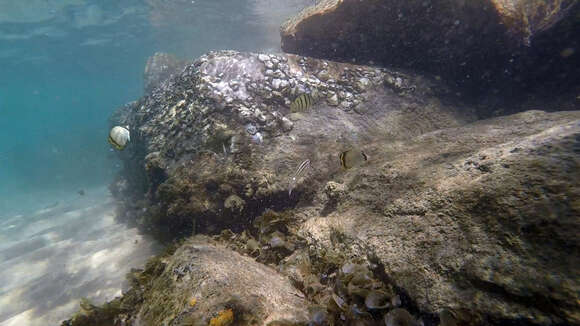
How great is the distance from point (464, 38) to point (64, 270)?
31.6 feet

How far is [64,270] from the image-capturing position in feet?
19.8

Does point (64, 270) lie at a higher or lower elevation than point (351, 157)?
lower

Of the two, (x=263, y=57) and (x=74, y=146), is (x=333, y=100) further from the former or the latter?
(x=74, y=146)

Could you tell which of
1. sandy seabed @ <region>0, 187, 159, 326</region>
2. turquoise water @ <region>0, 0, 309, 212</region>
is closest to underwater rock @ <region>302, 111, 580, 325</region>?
sandy seabed @ <region>0, 187, 159, 326</region>

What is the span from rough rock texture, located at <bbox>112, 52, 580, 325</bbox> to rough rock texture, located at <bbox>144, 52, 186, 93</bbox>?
9.65 metres

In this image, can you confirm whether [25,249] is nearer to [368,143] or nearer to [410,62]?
[368,143]

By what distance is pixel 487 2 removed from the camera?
5.00 m

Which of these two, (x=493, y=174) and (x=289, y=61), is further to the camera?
(x=289, y=61)

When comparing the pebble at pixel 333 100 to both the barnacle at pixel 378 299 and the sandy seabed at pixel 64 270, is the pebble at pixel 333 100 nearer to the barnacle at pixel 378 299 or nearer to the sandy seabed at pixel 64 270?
the barnacle at pixel 378 299

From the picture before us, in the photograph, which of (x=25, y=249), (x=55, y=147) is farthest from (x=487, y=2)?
(x=55, y=147)

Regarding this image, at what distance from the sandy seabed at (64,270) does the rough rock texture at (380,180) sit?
1375mm

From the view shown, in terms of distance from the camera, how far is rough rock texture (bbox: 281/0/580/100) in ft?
17.0

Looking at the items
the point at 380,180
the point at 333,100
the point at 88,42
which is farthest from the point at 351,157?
the point at 88,42

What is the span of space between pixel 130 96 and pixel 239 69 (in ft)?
420
